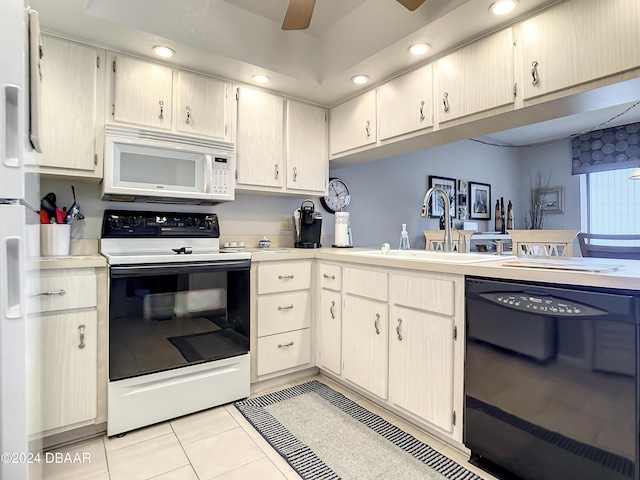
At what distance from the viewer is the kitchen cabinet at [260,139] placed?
2531 mm

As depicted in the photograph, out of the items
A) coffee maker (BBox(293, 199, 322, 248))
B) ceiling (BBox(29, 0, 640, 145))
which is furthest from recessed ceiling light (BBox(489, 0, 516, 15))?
coffee maker (BBox(293, 199, 322, 248))

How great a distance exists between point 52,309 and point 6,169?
0.99 meters

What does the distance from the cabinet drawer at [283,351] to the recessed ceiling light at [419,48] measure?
1967 mm

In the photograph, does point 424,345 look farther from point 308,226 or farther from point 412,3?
point 412,3

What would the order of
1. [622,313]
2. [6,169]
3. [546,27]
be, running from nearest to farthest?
[6,169], [622,313], [546,27]

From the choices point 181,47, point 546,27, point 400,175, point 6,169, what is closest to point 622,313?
point 546,27

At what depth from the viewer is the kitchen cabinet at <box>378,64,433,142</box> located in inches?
85.3

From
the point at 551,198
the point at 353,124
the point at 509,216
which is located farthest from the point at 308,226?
the point at 551,198

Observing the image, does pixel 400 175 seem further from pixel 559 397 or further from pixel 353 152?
pixel 559 397

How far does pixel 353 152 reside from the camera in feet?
9.05

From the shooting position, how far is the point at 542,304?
1.30 meters

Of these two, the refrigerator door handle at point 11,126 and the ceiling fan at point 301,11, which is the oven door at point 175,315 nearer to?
the refrigerator door handle at point 11,126

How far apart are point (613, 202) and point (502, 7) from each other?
4.63 m

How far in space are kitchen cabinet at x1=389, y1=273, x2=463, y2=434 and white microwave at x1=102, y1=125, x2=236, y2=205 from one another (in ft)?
4.47
